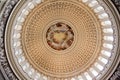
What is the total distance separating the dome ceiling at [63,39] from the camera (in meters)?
20.2

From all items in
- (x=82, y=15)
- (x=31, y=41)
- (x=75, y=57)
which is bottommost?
(x=75, y=57)

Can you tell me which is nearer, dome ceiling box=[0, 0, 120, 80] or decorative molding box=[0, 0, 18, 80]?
decorative molding box=[0, 0, 18, 80]

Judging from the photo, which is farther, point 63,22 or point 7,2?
point 63,22

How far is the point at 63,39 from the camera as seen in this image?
72.8ft

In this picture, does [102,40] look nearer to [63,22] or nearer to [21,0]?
[63,22]

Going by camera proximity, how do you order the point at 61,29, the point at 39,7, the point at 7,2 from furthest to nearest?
the point at 61,29 < the point at 39,7 < the point at 7,2

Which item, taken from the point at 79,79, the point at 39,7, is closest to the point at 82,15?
the point at 39,7

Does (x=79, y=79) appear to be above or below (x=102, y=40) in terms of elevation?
below

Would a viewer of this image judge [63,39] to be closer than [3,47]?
No

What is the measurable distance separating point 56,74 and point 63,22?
4.10m

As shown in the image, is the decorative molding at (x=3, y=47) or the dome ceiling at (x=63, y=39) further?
the dome ceiling at (x=63, y=39)

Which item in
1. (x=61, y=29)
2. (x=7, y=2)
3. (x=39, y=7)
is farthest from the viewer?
(x=61, y=29)

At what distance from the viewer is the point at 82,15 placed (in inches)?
834

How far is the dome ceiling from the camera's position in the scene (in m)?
20.2
